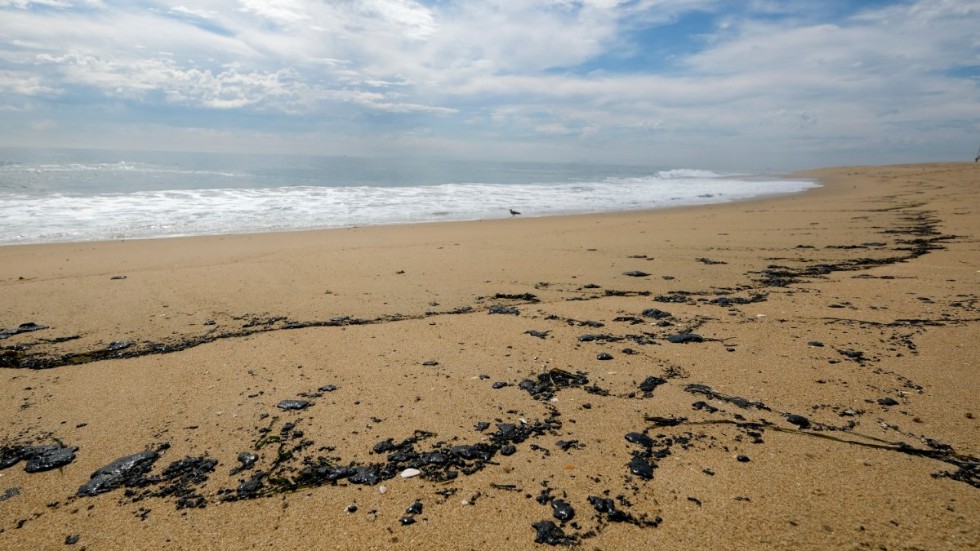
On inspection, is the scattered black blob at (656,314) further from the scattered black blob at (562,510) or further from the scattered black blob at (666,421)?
the scattered black blob at (562,510)

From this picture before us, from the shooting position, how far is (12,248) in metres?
8.12

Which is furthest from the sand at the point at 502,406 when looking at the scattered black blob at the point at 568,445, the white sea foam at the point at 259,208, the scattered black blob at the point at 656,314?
the white sea foam at the point at 259,208

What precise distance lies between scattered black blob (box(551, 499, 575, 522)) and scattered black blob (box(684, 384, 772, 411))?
51.2 inches

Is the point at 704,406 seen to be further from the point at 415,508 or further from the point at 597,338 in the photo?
the point at 415,508

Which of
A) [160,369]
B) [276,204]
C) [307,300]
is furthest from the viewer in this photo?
[276,204]

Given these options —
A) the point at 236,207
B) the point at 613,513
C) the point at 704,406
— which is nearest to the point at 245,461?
the point at 613,513

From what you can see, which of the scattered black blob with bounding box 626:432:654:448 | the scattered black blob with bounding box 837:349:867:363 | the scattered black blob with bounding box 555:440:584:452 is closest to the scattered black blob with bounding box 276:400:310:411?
the scattered black blob with bounding box 555:440:584:452

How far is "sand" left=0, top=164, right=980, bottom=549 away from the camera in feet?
6.34

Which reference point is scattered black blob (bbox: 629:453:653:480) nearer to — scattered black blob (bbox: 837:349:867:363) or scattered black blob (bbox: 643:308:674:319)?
scattered black blob (bbox: 837:349:867:363)

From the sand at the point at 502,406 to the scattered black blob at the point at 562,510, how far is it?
3 centimetres

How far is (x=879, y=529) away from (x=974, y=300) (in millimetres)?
3979

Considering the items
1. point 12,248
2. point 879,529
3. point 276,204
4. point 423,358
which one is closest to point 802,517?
point 879,529

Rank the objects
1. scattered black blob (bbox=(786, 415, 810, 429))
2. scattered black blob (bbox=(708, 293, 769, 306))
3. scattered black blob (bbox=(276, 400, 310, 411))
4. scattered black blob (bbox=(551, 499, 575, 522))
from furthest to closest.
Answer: scattered black blob (bbox=(708, 293, 769, 306)) → scattered black blob (bbox=(276, 400, 310, 411)) → scattered black blob (bbox=(786, 415, 810, 429)) → scattered black blob (bbox=(551, 499, 575, 522))

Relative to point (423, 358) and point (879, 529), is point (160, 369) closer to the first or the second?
point (423, 358)
